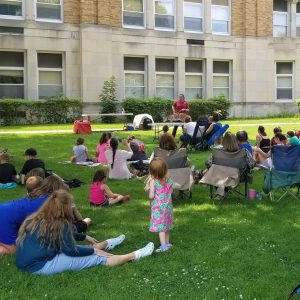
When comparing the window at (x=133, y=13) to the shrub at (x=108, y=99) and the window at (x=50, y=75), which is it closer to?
the shrub at (x=108, y=99)

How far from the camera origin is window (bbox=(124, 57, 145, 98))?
1099 inches

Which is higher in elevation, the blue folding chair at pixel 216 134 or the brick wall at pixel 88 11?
the brick wall at pixel 88 11

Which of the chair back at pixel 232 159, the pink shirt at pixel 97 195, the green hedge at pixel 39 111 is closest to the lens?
the pink shirt at pixel 97 195

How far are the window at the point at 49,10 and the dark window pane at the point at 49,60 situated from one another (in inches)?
67.6

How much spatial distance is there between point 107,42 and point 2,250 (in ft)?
69.6

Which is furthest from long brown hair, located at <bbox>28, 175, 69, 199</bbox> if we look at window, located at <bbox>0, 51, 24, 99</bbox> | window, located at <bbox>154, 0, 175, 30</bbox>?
window, located at <bbox>154, 0, 175, 30</bbox>

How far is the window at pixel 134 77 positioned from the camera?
1099 inches

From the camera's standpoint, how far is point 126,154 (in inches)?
486

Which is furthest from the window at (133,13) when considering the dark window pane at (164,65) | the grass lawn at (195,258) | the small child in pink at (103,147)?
the grass lawn at (195,258)

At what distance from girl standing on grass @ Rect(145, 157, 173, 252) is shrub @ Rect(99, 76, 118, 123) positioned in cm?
1882

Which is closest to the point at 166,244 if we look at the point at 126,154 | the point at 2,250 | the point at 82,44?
the point at 2,250

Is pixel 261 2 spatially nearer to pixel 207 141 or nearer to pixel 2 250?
pixel 207 141

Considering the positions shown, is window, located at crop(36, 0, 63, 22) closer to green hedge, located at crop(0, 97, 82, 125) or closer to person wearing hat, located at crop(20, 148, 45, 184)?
green hedge, located at crop(0, 97, 82, 125)

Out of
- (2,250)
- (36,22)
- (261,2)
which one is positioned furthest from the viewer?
(261,2)
